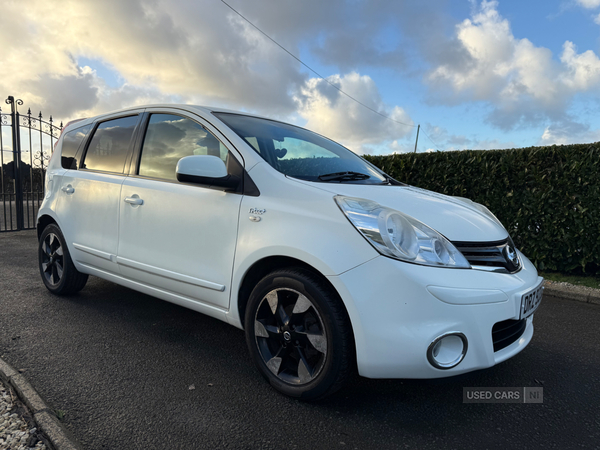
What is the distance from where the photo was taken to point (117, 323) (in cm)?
337

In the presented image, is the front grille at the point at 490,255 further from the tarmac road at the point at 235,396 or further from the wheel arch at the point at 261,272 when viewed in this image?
the wheel arch at the point at 261,272

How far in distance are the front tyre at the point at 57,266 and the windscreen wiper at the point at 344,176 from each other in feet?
8.58

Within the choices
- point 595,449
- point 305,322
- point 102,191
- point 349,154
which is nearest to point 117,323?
point 102,191

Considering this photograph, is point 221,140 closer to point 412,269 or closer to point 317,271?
point 317,271

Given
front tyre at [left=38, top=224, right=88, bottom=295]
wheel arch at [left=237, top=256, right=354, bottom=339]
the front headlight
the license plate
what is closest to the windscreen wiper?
the front headlight

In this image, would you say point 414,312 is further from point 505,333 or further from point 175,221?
point 175,221

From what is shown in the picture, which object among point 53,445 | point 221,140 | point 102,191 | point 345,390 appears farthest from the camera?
Result: point 102,191

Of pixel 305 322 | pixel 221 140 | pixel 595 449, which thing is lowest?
pixel 595 449

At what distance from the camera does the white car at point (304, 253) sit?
6.28ft

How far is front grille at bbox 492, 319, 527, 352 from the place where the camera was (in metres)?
2.04

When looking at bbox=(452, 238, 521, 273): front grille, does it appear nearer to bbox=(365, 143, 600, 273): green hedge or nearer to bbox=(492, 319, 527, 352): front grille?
bbox=(492, 319, 527, 352): front grille

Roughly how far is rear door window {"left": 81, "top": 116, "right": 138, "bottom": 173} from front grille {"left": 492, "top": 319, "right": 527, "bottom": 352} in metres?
2.84

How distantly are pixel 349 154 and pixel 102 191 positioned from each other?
2.02 metres

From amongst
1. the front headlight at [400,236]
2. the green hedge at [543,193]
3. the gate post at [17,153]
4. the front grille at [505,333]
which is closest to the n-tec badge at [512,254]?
the front grille at [505,333]
